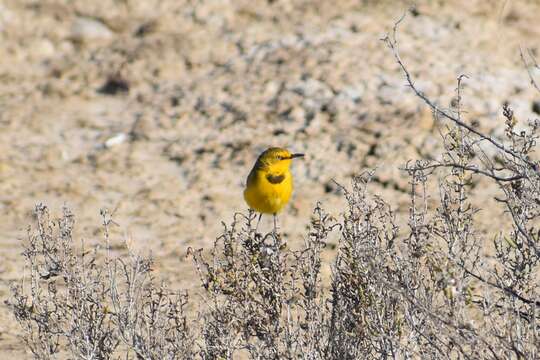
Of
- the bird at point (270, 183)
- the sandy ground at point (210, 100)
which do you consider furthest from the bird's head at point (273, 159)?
the sandy ground at point (210, 100)

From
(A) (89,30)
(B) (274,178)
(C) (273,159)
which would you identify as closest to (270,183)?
(B) (274,178)

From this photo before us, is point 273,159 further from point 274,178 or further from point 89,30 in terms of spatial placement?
point 89,30

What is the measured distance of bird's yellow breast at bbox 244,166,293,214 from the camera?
6.70 m

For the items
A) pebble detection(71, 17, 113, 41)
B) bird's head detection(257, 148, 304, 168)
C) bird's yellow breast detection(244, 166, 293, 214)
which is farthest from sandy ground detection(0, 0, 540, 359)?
bird's head detection(257, 148, 304, 168)

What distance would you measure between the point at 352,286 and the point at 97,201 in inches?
209

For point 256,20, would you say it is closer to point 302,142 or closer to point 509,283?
point 302,142

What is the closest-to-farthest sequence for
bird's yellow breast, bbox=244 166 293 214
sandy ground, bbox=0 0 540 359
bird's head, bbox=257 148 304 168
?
bird's yellow breast, bbox=244 166 293 214
bird's head, bbox=257 148 304 168
sandy ground, bbox=0 0 540 359

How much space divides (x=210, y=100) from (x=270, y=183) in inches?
192

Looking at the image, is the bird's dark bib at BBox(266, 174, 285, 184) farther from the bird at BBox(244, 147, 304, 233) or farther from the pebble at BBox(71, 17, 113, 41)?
the pebble at BBox(71, 17, 113, 41)

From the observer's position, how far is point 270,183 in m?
6.71

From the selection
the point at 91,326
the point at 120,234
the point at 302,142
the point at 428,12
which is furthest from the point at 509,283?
the point at 428,12

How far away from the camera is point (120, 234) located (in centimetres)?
916

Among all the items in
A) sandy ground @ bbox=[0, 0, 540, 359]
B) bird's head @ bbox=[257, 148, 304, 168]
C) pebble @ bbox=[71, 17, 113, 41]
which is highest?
pebble @ bbox=[71, 17, 113, 41]

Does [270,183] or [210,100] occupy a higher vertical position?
[210,100]
